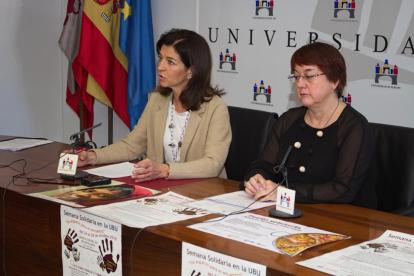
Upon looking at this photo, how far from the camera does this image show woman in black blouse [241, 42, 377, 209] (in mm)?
2244

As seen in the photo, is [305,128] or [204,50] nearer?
[305,128]

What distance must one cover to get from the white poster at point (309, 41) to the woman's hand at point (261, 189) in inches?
66.2

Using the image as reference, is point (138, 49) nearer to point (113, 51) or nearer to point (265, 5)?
point (113, 51)

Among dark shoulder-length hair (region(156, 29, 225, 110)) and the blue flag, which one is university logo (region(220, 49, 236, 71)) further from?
dark shoulder-length hair (region(156, 29, 225, 110))

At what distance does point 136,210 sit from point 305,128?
34.1 inches

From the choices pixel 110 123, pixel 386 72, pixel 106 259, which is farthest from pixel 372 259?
pixel 110 123

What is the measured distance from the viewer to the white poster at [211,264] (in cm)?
156

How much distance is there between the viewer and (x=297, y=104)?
160 inches

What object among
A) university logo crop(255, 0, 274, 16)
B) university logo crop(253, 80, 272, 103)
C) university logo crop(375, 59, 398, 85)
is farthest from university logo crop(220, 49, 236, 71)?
university logo crop(375, 59, 398, 85)

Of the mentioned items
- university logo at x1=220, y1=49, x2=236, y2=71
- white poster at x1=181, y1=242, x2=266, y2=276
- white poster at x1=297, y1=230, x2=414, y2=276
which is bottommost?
white poster at x1=181, y1=242, x2=266, y2=276

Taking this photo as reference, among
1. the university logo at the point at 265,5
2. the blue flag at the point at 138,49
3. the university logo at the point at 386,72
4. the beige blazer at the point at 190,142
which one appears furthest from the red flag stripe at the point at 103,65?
the university logo at the point at 386,72

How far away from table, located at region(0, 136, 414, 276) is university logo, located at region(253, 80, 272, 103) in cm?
175

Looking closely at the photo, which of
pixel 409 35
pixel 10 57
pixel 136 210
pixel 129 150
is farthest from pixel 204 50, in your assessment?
pixel 10 57

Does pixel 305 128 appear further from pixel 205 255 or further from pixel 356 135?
pixel 205 255
